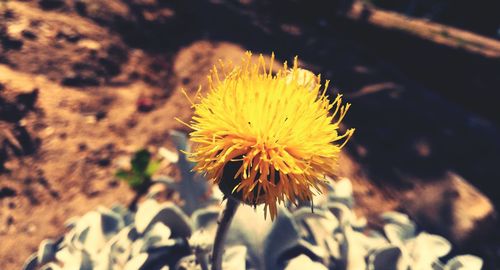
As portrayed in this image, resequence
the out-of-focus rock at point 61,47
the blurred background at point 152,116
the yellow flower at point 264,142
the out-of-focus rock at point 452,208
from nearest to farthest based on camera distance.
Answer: the yellow flower at point 264,142, the blurred background at point 152,116, the out-of-focus rock at point 452,208, the out-of-focus rock at point 61,47

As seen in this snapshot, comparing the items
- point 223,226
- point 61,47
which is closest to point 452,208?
point 223,226

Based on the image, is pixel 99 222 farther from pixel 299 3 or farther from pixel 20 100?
pixel 299 3

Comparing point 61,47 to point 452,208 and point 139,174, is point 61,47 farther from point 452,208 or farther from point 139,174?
point 452,208

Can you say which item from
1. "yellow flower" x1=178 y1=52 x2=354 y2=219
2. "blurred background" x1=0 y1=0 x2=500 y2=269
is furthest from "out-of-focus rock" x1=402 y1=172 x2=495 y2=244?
"yellow flower" x1=178 y1=52 x2=354 y2=219

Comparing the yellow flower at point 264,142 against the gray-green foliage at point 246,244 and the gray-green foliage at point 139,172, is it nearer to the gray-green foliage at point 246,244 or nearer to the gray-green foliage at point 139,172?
the gray-green foliage at point 246,244

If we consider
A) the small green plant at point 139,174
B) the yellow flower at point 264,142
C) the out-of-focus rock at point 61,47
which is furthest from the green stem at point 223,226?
the out-of-focus rock at point 61,47

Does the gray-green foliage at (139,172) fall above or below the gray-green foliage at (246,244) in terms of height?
below

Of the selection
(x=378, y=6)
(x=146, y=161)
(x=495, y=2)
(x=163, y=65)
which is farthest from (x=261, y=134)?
(x=378, y=6)
